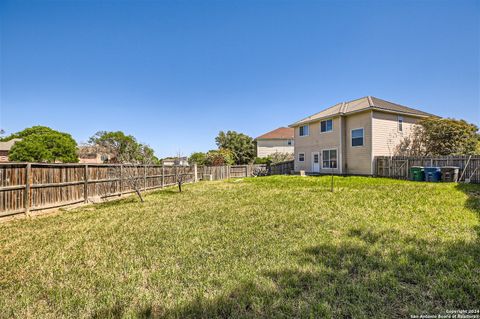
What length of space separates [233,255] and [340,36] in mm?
12971

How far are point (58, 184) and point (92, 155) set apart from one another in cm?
4243

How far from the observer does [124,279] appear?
116 inches

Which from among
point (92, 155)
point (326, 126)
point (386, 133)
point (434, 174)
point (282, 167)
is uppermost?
point (326, 126)

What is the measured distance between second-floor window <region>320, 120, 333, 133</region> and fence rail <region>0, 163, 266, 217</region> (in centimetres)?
1491

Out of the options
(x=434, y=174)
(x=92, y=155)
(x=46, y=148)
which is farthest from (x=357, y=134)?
(x=92, y=155)

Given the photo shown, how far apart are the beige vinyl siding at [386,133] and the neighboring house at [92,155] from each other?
43.8 metres

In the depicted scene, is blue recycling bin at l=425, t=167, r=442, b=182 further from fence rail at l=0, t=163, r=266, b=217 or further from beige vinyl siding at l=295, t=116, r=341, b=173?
fence rail at l=0, t=163, r=266, b=217

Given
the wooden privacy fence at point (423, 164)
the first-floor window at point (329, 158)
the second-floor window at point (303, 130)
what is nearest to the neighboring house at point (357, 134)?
the first-floor window at point (329, 158)

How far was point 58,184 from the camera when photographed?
26.6 feet

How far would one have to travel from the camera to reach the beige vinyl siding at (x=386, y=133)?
55.4 feet

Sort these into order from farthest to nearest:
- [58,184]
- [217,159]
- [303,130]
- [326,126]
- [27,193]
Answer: [217,159] < [303,130] < [326,126] < [58,184] < [27,193]

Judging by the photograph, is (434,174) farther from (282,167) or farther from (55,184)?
(55,184)

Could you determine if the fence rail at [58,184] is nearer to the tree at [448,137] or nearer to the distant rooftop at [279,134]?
the tree at [448,137]

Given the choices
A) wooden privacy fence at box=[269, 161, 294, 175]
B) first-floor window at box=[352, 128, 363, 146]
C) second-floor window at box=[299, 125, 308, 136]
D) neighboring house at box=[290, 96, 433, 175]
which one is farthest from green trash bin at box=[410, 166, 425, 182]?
wooden privacy fence at box=[269, 161, 294, 175]
